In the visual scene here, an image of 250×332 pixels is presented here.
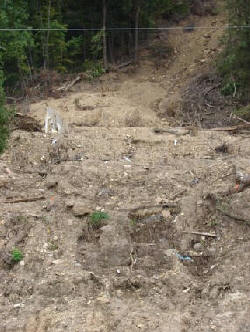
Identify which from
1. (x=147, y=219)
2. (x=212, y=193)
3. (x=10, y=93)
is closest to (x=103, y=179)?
(x=147, y=219)

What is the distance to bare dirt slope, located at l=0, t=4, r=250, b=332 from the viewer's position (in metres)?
5.64

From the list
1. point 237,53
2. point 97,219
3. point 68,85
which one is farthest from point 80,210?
point 68,85

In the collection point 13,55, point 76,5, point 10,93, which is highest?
point 76,5

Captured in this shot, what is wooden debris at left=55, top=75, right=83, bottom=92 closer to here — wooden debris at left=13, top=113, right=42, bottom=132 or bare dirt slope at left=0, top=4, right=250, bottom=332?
wooden debris at left=13, top=113, right=42, bottom=132

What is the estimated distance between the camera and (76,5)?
19812 mm

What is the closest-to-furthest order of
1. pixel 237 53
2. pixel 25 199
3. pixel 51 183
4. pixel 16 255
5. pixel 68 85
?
1. pixel 16 255
2. pixel 25 199
3. pixel 51 183
4. pixel 237 53
5. pixel 68 85

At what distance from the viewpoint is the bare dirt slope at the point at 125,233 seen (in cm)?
564

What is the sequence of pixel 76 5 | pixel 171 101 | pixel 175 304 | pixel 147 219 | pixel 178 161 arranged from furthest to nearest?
pixel 76 5, pixel 171 101, pixel 178 161, pixel 147 219, pixel 175 304

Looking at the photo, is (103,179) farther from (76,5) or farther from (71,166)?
(76,5)

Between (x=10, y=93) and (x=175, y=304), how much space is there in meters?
14.3

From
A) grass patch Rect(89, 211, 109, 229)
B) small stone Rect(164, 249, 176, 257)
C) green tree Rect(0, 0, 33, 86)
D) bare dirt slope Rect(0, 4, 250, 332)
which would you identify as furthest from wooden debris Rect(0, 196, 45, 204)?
green tree Rect(0, 0, 33, 86)

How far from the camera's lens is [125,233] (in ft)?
24.1

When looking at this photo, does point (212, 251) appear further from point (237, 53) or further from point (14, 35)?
point (14, 35)

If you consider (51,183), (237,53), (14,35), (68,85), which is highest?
(14,35)
